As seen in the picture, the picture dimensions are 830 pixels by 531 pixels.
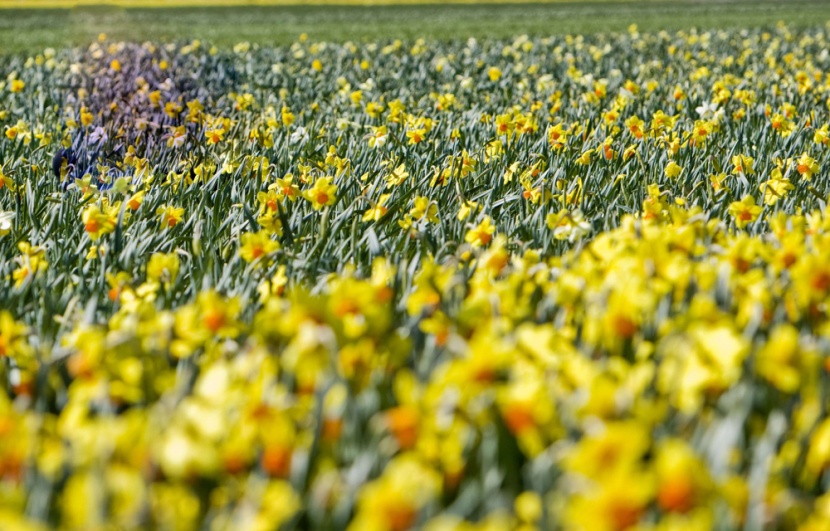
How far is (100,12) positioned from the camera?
1141 centimetres

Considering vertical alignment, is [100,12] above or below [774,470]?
above

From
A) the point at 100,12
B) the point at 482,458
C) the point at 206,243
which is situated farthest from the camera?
the point at 100,12

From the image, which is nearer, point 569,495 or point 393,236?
point 569,495

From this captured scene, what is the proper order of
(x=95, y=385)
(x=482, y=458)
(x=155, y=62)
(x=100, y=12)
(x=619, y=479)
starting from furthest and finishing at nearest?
1. (x=100, y=12)
2. (x=155, y=62)
3. (x=95, y=385)
4. (x=482, y=458)
5. (x=619, y=479)

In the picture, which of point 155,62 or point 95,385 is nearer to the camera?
point 95,385

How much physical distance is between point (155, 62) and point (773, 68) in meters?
6.36

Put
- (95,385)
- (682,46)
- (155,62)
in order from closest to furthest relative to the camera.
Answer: (95,385) < (155,62) < (682,46)

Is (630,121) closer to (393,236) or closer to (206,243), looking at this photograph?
(393,236)

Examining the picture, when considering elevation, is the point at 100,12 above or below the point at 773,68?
above

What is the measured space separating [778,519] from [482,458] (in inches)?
17.8

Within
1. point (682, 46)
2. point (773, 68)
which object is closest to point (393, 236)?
point (773, 68)

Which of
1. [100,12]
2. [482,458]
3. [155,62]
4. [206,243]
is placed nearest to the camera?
[482,458]

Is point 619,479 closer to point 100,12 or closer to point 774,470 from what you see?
point 774,470

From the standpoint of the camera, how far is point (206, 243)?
3152 mm
